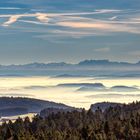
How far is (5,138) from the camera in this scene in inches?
7451

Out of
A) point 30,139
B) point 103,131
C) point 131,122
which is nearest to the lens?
point 30,139

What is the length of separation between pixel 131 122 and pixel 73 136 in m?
26.1

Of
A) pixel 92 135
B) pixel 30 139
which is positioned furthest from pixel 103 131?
pixel 30 139

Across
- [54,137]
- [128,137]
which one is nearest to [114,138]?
Answer: [128,137]

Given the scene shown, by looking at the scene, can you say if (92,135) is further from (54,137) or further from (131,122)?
(131,122)

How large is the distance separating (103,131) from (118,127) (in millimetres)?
8194

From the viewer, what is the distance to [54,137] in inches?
7131

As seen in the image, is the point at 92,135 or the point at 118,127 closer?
the point at 92,135

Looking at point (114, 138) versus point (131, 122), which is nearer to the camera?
point (114, 138)

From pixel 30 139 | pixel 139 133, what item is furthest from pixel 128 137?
pixel 30 139

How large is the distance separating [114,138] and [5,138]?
105ft

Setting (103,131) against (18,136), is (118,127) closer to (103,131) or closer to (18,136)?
(103,131)

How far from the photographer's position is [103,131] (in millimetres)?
184500

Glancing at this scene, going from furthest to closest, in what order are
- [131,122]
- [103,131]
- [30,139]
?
1. [131,122]
2. [103,131]
3. [30,139]
